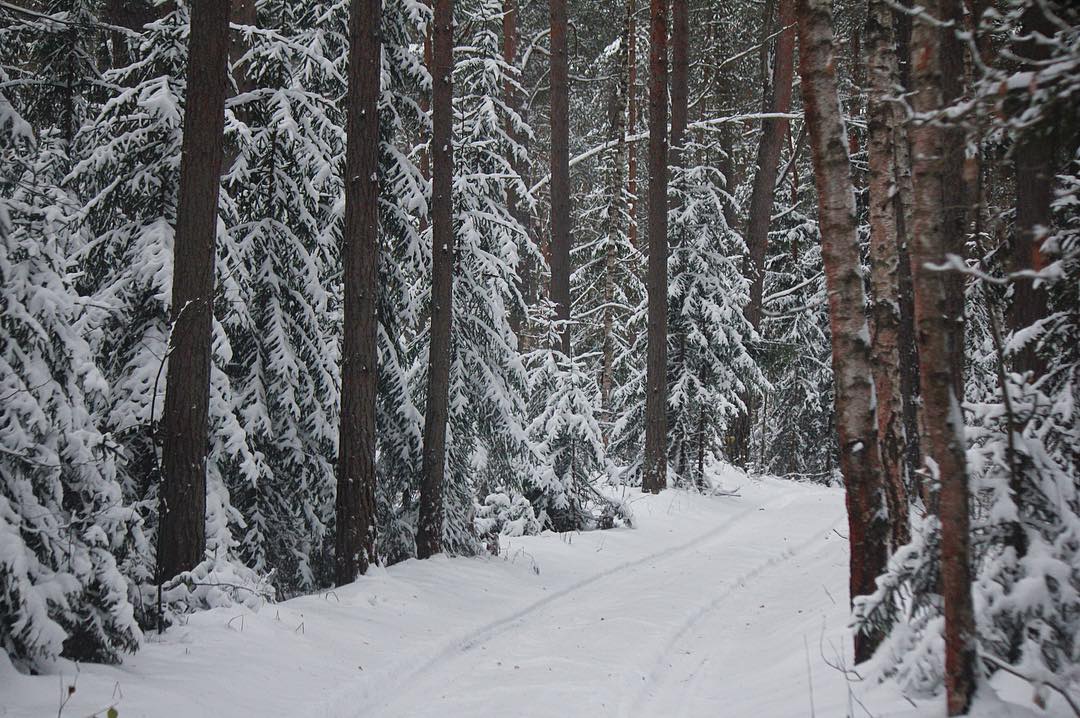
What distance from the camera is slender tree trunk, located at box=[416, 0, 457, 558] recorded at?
1124cm

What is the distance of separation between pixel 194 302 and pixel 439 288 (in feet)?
14.0

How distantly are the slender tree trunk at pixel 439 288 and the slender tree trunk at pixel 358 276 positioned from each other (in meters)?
1.46

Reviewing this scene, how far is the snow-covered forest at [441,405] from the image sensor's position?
4457mm

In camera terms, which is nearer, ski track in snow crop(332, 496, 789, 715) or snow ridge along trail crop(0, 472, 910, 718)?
snow ridge along trail crop(0, 472, 910, 718)

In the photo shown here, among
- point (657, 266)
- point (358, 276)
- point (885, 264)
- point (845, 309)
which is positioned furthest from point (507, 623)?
point (657, 266)

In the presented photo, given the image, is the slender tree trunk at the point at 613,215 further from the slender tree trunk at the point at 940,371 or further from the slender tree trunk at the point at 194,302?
the slender tree trunk at the point at 940,371

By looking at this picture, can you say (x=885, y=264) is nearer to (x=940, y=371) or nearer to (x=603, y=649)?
(x=940, y=371)

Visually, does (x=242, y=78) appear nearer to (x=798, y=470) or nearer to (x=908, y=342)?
(x=908, y=342)

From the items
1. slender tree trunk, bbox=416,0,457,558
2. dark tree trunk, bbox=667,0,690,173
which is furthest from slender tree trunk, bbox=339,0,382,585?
dark tree trunk, bbox=667,0,690,173

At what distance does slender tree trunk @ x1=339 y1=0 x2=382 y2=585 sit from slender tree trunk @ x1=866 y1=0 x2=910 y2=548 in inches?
223

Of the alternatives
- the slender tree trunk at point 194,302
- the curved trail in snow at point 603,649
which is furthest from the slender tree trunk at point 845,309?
the slender tree trunk at point 194,302

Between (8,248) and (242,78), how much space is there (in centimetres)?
738

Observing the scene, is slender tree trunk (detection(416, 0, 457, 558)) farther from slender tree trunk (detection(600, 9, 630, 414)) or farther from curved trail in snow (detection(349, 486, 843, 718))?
slender tree trunk (detection(600, 9, 630, 414))

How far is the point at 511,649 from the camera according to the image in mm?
7945
